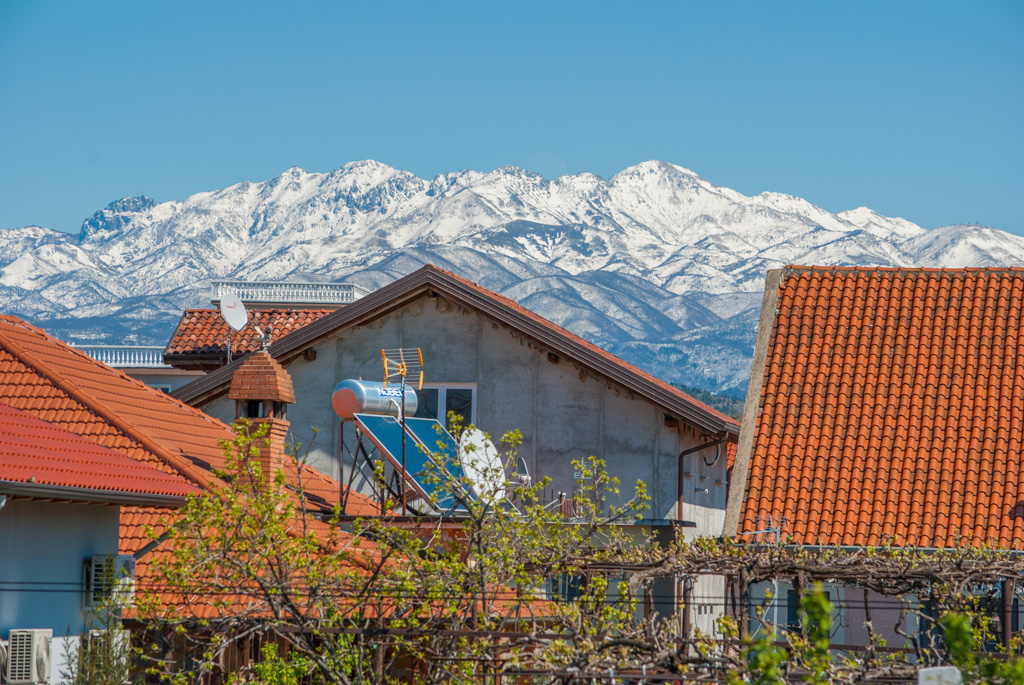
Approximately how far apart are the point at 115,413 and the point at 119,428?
1.27ft

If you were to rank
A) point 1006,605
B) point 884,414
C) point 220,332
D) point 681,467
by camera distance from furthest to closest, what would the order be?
point 220,332, point 681,467, point 884,414, point 1006,605

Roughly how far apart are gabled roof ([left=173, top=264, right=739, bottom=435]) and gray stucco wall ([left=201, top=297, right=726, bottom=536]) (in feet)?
1.04

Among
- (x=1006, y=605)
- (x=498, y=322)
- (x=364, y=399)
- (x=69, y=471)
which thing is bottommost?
(x=1006, y=605)

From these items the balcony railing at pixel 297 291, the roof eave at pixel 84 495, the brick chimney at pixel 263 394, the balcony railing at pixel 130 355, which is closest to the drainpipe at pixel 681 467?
the brick chimney at pixel 263 394

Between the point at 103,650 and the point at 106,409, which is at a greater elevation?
the point at 106,409

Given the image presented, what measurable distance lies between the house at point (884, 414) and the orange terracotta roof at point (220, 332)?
574 inches

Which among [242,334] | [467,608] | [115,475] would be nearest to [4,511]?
[115,475]

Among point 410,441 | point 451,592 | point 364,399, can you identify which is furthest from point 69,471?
point 410,441

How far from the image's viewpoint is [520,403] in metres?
25.6

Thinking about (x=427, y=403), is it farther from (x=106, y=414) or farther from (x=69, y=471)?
(x=69, y=471)

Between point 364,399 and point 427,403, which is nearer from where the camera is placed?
point 364,399

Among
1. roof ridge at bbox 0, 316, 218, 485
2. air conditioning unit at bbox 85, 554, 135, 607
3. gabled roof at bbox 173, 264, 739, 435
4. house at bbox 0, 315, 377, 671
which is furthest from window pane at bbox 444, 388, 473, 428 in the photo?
air conditioning unit at bbox 85, 554, 135, 607

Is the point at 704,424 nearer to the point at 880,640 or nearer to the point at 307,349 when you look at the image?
the point at 307,349

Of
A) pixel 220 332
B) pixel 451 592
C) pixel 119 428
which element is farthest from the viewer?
pixel 220 332
